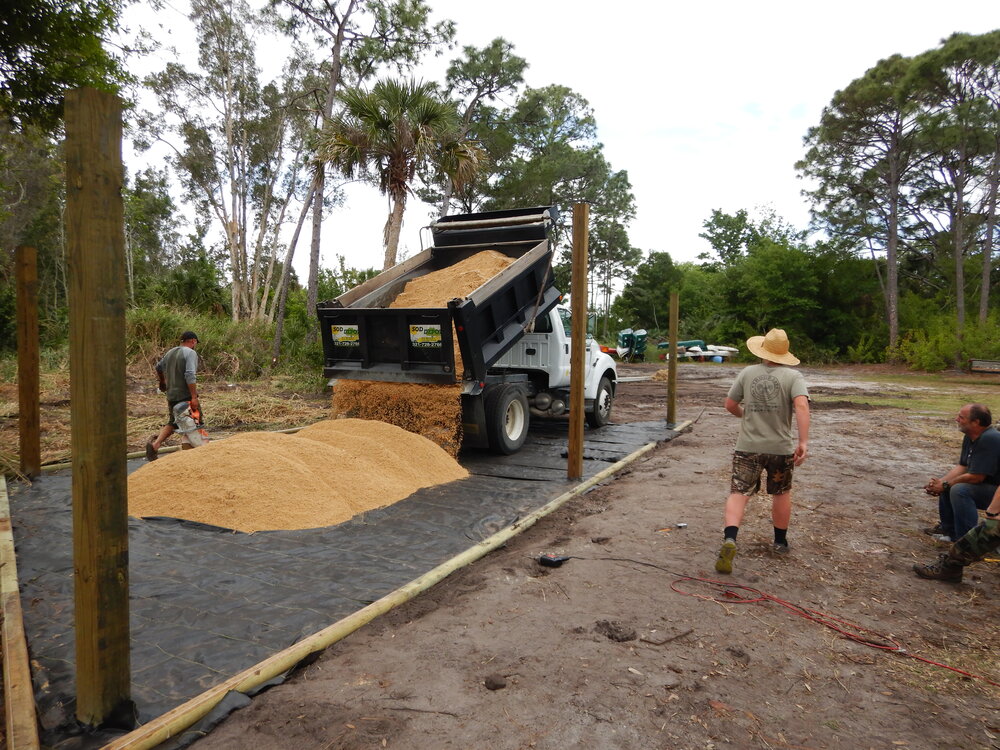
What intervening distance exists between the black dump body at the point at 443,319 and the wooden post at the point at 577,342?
1142mm

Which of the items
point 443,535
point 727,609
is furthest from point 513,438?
point 727,609

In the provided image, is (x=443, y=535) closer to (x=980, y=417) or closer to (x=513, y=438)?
(x=513, y=438)

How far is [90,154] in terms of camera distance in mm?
2396

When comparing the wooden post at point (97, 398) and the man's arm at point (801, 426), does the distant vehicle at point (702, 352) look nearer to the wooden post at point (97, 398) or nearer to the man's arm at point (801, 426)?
the man's arm at point (801, 426)

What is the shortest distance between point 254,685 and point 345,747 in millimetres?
686

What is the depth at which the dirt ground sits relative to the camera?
8.63 feet

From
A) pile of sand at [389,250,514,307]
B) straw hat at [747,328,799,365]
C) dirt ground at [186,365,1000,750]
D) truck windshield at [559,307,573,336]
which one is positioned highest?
pile of sand at [389,250,514,307]

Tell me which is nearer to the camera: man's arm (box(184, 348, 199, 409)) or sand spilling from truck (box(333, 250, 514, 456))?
man's arm (box(184, 348, 199, 409))

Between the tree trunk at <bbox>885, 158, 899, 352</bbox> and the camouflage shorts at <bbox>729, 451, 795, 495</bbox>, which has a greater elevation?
the tree trunk at <bbox>885, 158, 899, 352</bbox>

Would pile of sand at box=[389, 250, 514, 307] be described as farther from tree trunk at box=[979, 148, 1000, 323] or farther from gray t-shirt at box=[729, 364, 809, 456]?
tree trunk at box=[979, 148, 1000, 323]

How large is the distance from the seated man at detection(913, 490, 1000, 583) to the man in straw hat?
97cm

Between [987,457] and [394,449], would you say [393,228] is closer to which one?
[394,449]

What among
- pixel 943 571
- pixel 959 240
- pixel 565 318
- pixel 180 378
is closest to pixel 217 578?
pixel 180 378

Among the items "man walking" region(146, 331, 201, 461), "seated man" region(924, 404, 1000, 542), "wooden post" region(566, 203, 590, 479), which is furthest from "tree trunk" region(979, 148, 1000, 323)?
Answer: "man walking" region(146, 331, 201, 461)
